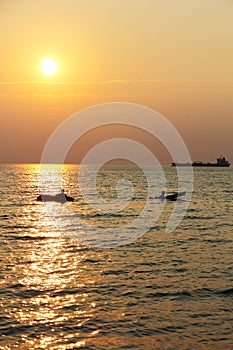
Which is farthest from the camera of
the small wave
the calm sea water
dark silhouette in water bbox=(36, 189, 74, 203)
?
dark silhouette in water bbox=(36, 189, 74, 203)

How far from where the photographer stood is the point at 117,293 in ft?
86.2

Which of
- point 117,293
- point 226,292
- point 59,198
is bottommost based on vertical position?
point 226,292

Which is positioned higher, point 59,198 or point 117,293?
point 59,198

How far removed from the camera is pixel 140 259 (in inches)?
1403

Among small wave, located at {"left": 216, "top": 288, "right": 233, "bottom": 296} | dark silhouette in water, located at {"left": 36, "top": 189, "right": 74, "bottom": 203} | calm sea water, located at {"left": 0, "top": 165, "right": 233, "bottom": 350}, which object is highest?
dark silhouette in water, located at {"left": 36, "top": 189, "right": 74, "bottom": 203}

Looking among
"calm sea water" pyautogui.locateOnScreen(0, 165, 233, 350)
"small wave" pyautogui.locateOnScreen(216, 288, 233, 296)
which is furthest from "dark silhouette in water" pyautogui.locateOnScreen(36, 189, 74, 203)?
"small wave" pyautogui.locateOnScreen(216, 288, 233, 296)

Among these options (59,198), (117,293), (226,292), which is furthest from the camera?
(59,198)

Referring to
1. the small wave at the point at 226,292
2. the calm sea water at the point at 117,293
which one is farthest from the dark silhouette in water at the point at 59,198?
the small wave at the point at 226,292

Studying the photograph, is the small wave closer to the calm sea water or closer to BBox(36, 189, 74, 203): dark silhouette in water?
the calm sea water

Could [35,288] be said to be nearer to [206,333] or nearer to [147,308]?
[147,308]

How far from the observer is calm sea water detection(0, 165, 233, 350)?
2009cm

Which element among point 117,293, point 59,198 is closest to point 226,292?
point 117,293

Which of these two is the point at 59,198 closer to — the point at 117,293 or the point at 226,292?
the point at 117,293

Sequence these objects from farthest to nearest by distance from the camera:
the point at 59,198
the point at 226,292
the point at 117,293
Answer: the point at 59,198, the point at 226,292, the point at 117,293
